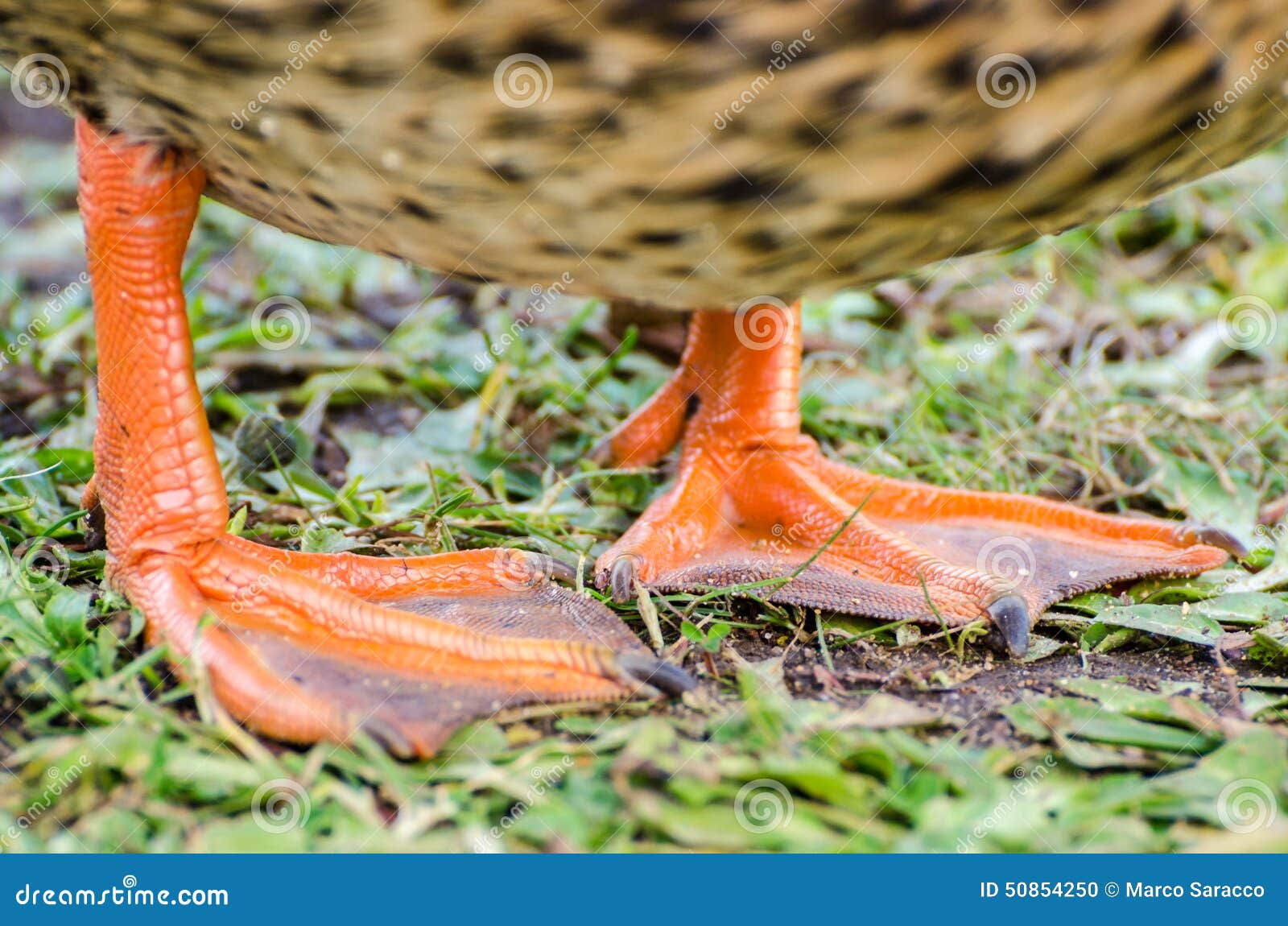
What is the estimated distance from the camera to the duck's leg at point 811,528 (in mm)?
2062

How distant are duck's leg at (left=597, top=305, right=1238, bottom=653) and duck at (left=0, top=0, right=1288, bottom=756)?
12 millimetres

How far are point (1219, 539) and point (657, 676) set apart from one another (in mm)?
1218

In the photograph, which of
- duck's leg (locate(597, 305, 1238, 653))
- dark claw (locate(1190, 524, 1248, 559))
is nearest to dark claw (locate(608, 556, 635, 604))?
duck's leg (locate(597, 305, 1238, 653))

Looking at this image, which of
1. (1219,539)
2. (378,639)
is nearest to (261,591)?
(378,639)

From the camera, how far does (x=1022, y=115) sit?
1.57 metres

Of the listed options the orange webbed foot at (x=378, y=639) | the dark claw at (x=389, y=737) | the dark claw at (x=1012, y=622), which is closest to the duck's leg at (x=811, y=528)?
the dark claw at (x=1012, y=622)

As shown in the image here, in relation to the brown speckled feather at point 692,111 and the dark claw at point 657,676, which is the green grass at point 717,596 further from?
the brown speckled feather at point 692,111

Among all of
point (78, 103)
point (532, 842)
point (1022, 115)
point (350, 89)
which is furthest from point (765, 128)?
point (78, 103)

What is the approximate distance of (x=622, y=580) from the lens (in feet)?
6.66

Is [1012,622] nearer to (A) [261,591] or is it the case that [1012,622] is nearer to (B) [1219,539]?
(B) [1219,539]

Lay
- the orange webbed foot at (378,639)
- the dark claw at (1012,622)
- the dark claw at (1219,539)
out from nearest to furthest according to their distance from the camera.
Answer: the orange webbed foot at (378,639)
the dark claw at (1012,622)
the dark claw at (1219,539)

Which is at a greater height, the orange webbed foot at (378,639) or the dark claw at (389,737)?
the orange webbed foot at (378,639)

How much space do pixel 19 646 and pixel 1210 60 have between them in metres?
1.79

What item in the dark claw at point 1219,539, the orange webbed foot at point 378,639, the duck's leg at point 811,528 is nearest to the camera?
the orange webbed foot at point 378,639
